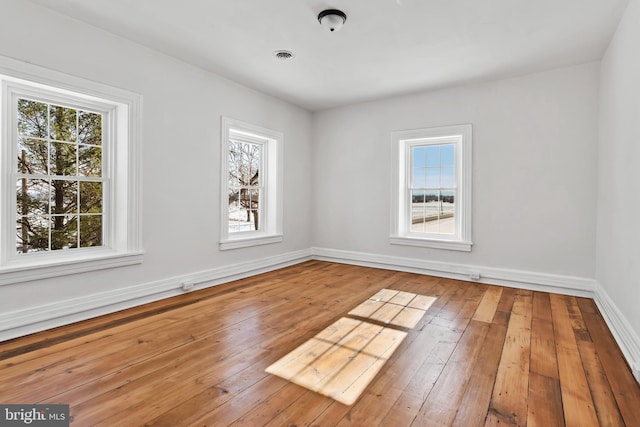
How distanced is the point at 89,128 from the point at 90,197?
674 mm

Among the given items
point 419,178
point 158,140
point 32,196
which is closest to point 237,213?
point 158,140

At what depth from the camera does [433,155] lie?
4.96 metres

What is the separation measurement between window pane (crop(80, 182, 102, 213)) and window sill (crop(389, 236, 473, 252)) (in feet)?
12.7

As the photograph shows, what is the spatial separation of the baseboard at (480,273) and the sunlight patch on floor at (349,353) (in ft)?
4.78

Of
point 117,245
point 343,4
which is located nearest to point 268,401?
point 117,245

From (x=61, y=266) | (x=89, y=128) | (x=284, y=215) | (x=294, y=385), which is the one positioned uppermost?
(x=89, y=128)

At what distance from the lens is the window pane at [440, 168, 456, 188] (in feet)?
15.7

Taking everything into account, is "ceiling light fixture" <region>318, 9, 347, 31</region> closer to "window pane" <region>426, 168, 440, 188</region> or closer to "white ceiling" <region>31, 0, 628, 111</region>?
"white ceiling" <region>31, 0, 628, 111</region>

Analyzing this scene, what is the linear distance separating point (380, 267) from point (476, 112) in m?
2.66

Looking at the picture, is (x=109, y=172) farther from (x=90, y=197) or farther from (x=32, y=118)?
(x=32, y=118)

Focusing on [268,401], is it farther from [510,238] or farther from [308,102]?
[308,102]

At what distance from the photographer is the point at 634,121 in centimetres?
243

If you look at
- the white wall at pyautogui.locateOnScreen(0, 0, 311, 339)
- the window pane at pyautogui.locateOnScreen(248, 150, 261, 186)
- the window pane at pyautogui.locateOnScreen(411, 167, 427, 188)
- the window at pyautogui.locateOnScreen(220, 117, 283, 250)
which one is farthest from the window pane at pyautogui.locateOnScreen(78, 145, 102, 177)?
the window pane at pyautogui.locateOnScreen(411, 167, 427, 188)

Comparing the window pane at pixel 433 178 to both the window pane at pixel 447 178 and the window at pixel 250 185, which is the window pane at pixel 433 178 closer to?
the window pane at pixel 447 178
